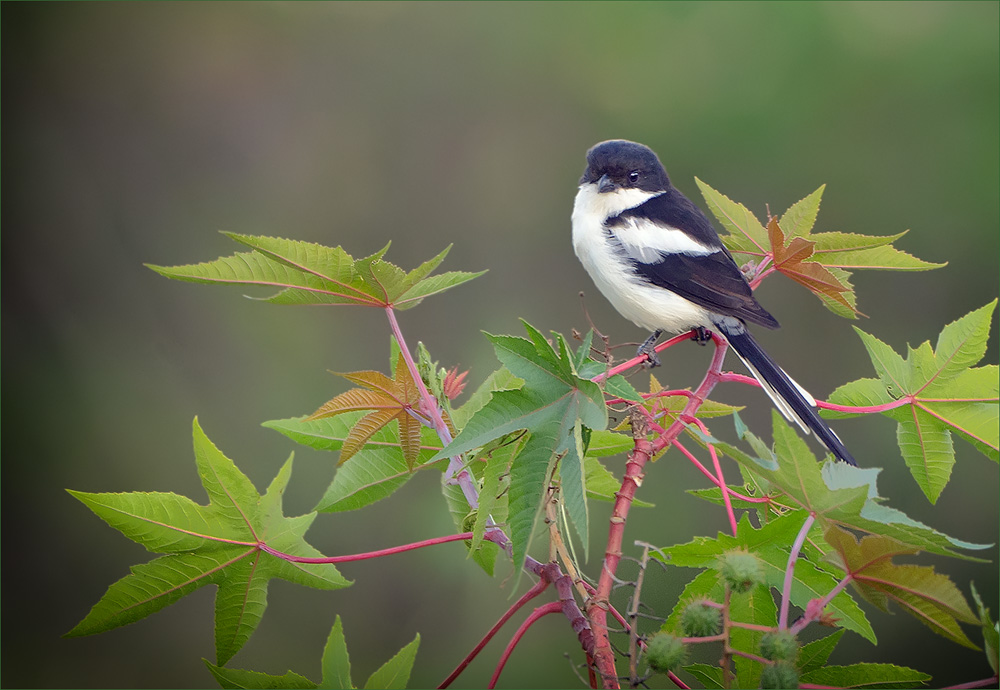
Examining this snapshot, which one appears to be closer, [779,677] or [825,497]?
[779,677]

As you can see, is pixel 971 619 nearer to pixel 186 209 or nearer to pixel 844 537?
pixel 844 537

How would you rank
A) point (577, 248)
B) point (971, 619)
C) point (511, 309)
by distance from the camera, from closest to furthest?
point (971, 619), point (577, 248), point (511, 309)

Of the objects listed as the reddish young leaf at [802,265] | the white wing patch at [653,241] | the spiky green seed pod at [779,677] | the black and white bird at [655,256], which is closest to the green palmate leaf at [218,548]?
the spiky green seed pod at [779,677]

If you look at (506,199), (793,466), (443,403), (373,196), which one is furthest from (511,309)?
(793,466)

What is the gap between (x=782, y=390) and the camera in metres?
1.86

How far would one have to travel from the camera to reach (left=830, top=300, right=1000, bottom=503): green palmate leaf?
1.31 meters

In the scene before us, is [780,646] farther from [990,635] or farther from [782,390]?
[782,390]

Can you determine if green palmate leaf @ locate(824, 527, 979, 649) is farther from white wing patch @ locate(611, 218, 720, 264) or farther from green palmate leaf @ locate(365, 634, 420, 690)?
white wing patch @ locate(611, 218, 720, 264)

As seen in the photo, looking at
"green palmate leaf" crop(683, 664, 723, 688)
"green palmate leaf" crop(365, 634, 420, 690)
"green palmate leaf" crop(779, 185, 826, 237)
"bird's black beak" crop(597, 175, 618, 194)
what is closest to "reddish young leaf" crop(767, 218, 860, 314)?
"green palmate leaf" crop(779, 185, 826, 237)

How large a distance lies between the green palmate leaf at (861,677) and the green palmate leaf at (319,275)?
30.8 inches

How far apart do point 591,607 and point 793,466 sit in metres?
0.32

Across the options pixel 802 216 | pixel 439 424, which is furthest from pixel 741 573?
pixel 802 216

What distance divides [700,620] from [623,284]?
1.59m

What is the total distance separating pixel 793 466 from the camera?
1050 millimetres
